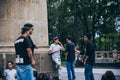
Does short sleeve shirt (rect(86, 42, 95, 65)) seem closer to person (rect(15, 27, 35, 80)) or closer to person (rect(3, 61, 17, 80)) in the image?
person (rect(3, 61, 17, 80))

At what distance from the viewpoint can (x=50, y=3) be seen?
214 feet

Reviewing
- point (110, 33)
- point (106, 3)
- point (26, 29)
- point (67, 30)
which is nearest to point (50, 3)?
point (67, 30)

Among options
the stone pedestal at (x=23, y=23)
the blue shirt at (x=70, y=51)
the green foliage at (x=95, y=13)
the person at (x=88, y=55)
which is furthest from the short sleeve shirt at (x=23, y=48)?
the green foliage at (x=95, y=13)

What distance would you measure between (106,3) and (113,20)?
7.06ft

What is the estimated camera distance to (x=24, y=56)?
9508 millimetres

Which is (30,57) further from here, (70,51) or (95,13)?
(95,13)

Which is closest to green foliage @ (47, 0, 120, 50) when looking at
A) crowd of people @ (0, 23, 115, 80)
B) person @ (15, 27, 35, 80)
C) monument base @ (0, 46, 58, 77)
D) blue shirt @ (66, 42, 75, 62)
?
blue shirt @ (66, 42, 75, 62)

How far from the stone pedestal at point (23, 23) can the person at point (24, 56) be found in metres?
3.22

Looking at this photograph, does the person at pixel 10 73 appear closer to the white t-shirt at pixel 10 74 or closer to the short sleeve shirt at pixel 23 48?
the white t-shirt at pixel 10 74

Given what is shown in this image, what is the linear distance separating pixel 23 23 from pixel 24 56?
159 inches

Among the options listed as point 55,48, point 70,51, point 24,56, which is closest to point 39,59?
point 55,48

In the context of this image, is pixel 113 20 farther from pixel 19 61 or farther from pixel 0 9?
pixel 19 61

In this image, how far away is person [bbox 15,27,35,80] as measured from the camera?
942 centimetres

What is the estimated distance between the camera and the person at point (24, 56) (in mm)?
9422
